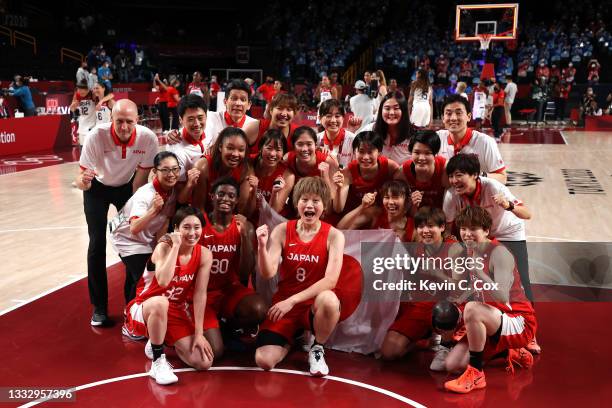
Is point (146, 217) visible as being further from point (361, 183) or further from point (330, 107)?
point (330, 107)

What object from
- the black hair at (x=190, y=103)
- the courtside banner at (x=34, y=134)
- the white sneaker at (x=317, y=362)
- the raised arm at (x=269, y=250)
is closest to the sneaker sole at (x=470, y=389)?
the white sneaker at (x=317, y=362)

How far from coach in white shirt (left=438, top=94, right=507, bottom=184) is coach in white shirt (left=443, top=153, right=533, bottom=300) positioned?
55 centimetres

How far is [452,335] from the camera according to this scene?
442 centimetres

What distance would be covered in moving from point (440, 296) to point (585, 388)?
1014mm

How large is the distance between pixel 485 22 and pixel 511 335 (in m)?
22.7

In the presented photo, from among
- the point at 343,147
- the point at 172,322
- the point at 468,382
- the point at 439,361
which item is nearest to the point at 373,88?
the point at 343,147

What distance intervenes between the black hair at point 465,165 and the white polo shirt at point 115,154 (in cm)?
228

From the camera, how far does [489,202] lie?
4.54 m

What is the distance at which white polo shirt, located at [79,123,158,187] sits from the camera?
196 inches

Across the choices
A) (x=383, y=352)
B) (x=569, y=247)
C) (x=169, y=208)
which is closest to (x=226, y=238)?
(x=169, y=208)

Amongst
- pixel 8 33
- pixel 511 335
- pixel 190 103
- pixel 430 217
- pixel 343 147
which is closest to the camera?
pixel 511 335

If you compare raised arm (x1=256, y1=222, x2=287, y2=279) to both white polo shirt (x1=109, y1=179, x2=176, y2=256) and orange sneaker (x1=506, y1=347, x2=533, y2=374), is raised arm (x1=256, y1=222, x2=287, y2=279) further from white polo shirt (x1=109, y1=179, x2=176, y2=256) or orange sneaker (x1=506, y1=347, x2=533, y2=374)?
orange sneaker (x1=506, y1=347, x2=533, y2=374)

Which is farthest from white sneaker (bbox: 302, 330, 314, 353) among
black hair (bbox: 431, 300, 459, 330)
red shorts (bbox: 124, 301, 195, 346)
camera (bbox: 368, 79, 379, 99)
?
camera (bbox: 368, 79, 379, 99)

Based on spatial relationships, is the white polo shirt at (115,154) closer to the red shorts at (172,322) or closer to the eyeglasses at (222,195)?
the eyeglasses at (222,195)
